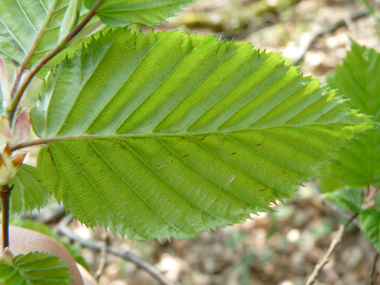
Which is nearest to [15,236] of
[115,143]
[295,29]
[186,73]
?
[115,143]

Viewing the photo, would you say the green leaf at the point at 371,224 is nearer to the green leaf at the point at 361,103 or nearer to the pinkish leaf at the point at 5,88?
the green leaf at the point at 361,103

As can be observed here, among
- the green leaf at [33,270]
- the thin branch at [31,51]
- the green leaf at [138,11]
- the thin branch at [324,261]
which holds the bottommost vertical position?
the green leaf at [33,270]

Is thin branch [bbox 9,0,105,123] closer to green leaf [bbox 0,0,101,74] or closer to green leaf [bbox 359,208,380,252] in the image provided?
green leaf [bbox 0,0,101,74]

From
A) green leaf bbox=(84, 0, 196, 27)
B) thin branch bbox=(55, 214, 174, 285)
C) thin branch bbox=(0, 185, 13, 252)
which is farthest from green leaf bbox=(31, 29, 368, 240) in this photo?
thin branch bbox=(55, 214, 174, 285)

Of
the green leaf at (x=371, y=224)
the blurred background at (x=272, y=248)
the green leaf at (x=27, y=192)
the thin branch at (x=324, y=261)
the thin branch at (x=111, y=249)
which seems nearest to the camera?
the green leaf at (x=27, y=192)

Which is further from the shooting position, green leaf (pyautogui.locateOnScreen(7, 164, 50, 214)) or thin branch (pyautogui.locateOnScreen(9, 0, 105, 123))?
green leaf (pyautogui.locateOnScreen(7, 164, 50, 214))

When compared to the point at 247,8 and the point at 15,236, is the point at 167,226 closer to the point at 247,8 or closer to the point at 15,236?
the point at 15,236

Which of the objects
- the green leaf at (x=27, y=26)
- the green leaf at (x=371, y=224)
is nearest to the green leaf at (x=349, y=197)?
the green leaf at (x=371, y=224)
